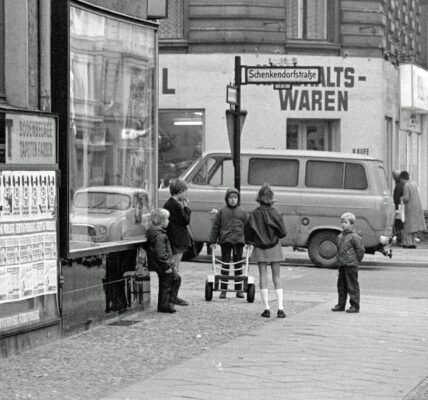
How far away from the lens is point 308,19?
3266cm

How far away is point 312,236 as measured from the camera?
24328mm

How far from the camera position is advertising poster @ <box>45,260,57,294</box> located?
12453mm

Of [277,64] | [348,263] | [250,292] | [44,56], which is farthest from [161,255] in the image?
[277,64]

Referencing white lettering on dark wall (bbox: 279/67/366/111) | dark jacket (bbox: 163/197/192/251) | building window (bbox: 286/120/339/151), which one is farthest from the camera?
building window (bbox: 286/120/339/151)

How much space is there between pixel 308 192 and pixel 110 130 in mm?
10076

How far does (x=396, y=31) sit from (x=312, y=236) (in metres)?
13.1

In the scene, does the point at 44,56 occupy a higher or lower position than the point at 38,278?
higher

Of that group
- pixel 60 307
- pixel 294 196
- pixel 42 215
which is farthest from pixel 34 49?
pixel 294 196

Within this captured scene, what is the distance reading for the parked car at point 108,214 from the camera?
1355cm

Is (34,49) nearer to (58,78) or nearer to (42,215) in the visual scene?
(58,78)

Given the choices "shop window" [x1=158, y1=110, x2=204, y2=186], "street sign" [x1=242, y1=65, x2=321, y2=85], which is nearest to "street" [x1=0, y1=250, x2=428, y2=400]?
"street sign" [x1=242, y1=65, x2=321, y2=85]

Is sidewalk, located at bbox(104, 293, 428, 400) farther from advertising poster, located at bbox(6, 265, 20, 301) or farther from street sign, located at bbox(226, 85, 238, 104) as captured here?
street sign, located at bbox(226, 85, 238, 104)

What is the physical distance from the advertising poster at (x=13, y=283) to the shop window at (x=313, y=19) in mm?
21497

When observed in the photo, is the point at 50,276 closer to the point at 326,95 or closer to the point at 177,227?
the point at 177,227
